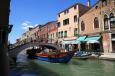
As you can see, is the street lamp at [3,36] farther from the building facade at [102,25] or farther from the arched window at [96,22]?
the arched window at [96,22]

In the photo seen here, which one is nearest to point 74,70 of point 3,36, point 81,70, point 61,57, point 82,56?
point 81,70

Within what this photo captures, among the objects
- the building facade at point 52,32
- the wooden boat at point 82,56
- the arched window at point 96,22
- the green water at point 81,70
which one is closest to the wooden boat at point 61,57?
the wooden boat at point 82,56

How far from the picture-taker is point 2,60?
7.12 m

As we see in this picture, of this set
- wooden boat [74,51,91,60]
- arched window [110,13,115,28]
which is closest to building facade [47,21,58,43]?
wooden boat [74,51,91,60]

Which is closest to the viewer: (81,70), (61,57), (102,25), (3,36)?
(3,36)

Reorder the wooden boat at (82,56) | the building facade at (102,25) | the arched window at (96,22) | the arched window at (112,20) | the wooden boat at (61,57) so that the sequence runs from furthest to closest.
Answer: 1. the arched window at (96,22)
2. the building facade at (102,25)
3. the arched window at (112,20)
4. the wooden boat at (82,56)
5. the wooden boat at (61,57)

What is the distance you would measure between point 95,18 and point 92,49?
4747 mm

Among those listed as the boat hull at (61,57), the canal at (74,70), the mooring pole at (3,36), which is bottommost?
the canal at (74,70)

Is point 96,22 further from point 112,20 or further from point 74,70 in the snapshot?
point 74,70

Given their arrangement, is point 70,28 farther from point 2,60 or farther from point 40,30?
point 2,60

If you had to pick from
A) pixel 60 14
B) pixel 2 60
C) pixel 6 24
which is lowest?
pixel 2 60

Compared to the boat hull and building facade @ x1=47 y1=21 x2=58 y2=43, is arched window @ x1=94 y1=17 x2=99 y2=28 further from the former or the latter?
building facade @ x1=47 y1=21 x2=58 y2=43

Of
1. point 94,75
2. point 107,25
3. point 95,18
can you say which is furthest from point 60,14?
point 94,75

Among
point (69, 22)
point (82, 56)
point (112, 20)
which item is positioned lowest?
point (82, 56)
